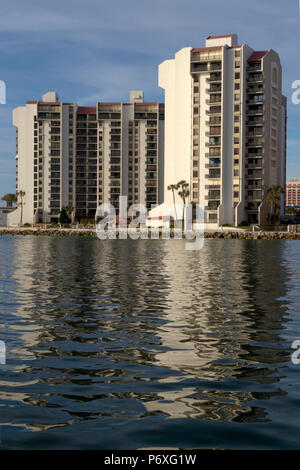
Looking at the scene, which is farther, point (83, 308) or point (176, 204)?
point (176, 204)

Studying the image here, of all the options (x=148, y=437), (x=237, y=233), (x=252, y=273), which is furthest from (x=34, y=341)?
(x=237, y=233)

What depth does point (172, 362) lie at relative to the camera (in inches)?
617

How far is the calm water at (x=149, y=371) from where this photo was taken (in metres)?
10.4

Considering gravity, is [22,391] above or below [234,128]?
below

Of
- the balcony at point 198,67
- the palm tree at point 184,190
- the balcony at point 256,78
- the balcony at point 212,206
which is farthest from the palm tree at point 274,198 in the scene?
the balcony at point 198,67

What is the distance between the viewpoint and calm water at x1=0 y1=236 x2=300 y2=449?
1038cm

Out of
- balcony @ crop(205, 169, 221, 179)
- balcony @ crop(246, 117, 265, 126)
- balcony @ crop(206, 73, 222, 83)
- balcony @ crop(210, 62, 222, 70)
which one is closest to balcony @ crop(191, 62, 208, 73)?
balcony @ crop(210, 62, 222, 70)

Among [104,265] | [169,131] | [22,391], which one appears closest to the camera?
[22,391]

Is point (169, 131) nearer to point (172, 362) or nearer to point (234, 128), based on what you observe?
point (234, 128)

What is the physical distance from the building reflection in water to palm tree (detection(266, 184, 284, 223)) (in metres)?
132

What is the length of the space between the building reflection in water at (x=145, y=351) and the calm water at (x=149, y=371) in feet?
0.11

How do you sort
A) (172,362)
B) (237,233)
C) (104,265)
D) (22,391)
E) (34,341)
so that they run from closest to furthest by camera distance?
(22,391)
(172,362)
(34,341)
(104,265)
(237,233)

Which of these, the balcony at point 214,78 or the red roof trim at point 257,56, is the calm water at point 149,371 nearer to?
the balcony at point 214,78

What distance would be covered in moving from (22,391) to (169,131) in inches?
6984
